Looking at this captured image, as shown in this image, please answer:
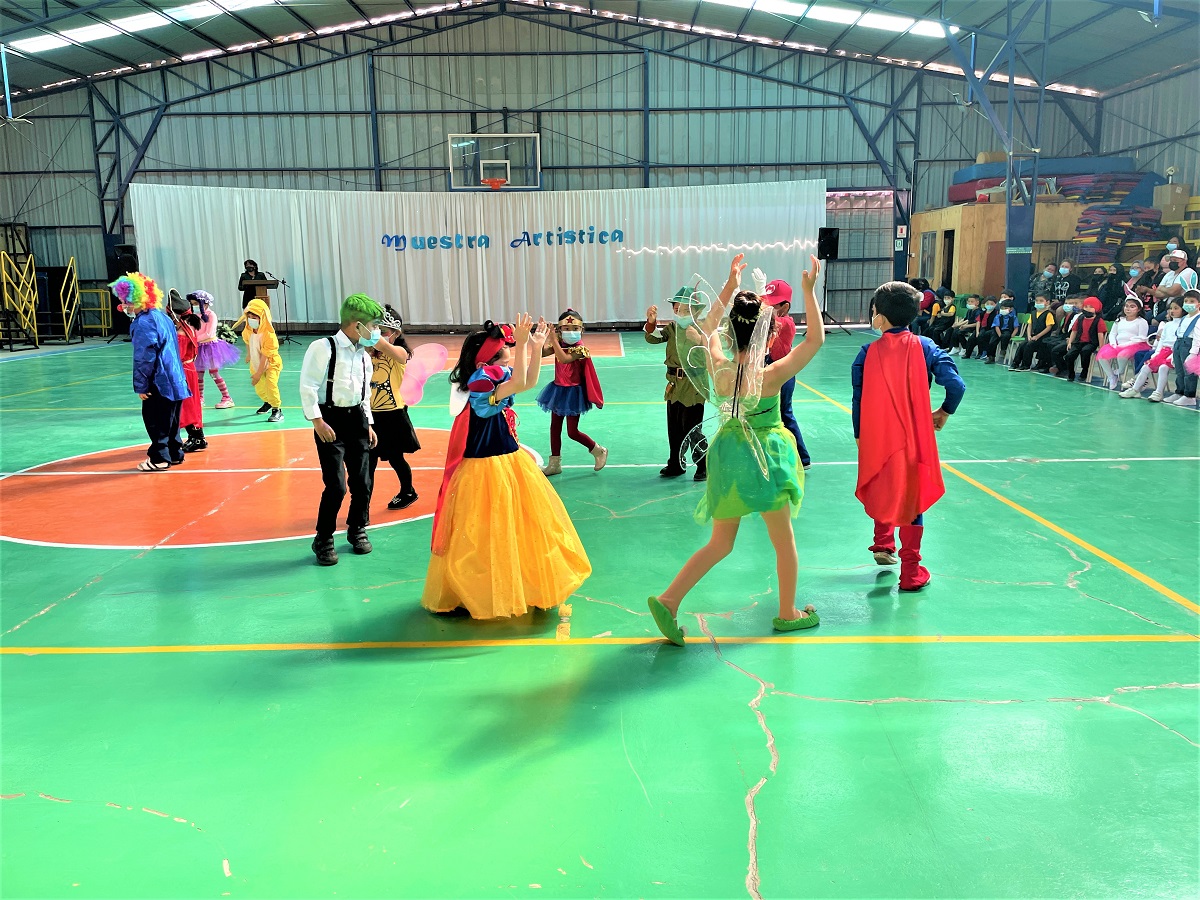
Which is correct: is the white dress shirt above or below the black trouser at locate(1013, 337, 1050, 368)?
above

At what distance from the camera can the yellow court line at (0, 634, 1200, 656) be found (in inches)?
161

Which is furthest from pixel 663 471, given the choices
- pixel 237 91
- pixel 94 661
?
pixel 237 91

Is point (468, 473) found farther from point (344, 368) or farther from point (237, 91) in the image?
point (237, 91)

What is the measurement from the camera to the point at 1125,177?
64.3 feet

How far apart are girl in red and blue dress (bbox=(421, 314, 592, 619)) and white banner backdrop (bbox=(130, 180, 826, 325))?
64.8 feet

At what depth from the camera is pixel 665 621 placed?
402cm

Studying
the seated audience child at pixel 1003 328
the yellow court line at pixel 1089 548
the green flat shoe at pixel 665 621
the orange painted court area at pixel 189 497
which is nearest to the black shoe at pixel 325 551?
the orange painted court area at pixel 189 497

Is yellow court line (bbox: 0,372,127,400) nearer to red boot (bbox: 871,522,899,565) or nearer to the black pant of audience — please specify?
red boot (bbox: 871,522,899,565)

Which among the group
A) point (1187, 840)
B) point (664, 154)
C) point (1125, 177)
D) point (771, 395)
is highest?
point (664, 154)

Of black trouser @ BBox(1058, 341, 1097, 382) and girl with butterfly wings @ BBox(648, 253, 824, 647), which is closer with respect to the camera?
girl with butterfly wings @ BBox(648, 253, 824, 647)

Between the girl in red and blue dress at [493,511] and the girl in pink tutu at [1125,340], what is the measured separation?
414 inches

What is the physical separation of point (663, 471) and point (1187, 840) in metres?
5.15

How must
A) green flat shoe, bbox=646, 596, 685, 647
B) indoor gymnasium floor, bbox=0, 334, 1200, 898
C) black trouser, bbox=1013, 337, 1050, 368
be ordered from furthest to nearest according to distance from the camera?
1. black trouser, bbox=1013, 337, 1050, 368
2. green flat shoe, bbox=646, 596, 685, 647
3. indoor gymnasium floor, bbox=0, 334, 1200, 898

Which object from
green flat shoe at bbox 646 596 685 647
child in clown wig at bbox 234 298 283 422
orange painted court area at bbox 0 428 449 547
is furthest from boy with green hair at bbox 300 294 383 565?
child in clown wig at bbox 234 298 283 422
